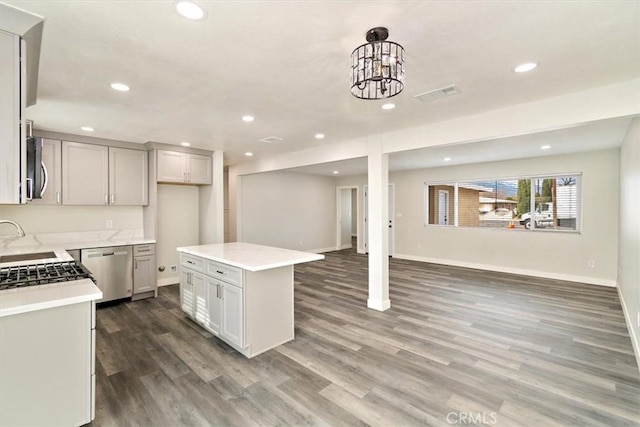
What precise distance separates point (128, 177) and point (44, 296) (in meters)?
3.44

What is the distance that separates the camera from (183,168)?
5059 mm

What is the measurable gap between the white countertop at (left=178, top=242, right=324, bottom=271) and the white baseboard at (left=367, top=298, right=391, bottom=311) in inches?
55.4

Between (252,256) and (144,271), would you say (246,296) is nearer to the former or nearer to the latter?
(252,256)

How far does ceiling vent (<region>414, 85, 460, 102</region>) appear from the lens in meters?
2.59

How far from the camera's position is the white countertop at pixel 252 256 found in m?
Result: 2.74

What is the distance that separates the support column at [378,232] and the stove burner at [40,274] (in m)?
3.15

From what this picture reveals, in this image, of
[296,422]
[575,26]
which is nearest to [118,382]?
[296,422]

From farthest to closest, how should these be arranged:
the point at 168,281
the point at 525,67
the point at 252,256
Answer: the point at 168,281, the point at 252,256, the point at 525,67

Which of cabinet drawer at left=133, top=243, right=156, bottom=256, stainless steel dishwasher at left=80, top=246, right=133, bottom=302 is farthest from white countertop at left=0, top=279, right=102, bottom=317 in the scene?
cabinet drawer at left=133, top=243, right=156, bottom=256

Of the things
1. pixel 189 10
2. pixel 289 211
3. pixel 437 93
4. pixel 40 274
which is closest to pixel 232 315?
pixel 40 274

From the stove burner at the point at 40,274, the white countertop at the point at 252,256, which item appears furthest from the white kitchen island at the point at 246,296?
the stove burner at the point at 40,274

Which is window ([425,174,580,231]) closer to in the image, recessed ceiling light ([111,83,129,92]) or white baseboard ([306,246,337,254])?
white baseboard ([306,246,337,254])

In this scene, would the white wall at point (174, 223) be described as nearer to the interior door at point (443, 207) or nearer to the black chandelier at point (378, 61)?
the black chandelier at point (378, 61)

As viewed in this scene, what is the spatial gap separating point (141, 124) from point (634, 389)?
5432 millimetres
